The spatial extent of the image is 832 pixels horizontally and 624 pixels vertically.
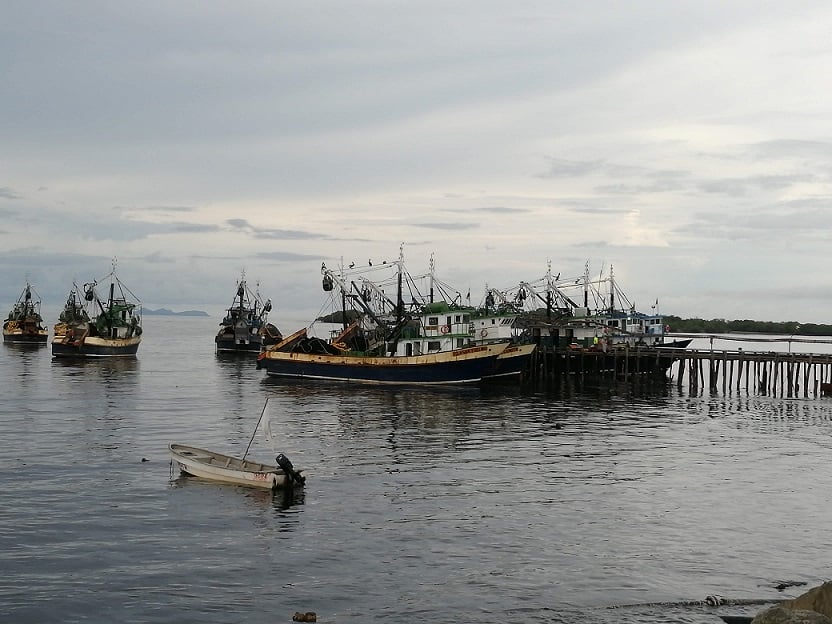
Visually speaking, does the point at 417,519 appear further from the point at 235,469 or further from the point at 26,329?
the point at 26,329

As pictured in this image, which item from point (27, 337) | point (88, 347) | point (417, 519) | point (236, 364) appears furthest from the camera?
point (27, 337)

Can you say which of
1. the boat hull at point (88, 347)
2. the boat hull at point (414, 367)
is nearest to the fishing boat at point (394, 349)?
the boat hull at point (414, 367)

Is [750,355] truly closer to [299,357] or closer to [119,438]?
[299,357]

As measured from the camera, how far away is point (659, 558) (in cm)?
2875

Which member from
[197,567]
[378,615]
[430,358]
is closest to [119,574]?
[197,567]

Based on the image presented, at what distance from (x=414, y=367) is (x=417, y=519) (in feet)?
172

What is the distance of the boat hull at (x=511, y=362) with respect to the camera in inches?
3438

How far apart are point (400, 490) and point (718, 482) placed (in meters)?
14.9

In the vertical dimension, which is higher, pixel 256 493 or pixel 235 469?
pixel 235 469

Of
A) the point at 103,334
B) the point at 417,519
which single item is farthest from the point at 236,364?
the point at 417,519

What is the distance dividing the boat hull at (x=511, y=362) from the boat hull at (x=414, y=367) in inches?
43.7

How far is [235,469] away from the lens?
38312 millimetres

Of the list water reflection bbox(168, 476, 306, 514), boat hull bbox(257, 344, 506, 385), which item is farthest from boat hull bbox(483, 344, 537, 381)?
water reflection bbox(168, 476, 306, 514)

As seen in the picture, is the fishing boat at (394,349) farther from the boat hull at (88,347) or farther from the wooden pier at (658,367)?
the boat hull at (88,347)
